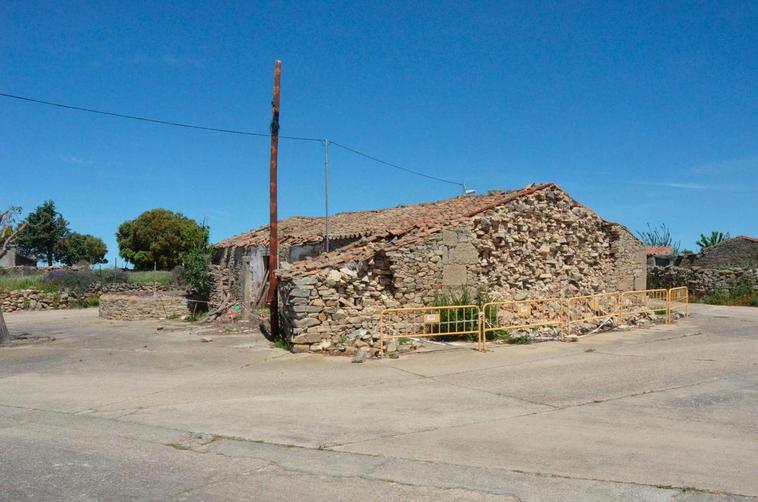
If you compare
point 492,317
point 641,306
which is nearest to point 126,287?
point 492,317

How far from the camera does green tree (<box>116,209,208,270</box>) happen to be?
52.8 metres

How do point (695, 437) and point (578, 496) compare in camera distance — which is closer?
point (578, 496)

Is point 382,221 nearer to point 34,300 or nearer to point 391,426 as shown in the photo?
point 391,426

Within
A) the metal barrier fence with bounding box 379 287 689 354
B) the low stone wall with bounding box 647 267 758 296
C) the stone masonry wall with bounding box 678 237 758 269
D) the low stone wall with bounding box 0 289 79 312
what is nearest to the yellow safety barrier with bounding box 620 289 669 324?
the metal barrier fence with bounding box 379 287 689 354

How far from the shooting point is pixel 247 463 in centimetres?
614

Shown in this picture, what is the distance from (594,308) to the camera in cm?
1720

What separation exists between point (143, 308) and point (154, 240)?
95.1 feet

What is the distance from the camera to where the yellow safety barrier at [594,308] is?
16.9 meters

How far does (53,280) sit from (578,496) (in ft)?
122

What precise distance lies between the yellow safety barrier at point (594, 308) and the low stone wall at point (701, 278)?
13228 millimetres

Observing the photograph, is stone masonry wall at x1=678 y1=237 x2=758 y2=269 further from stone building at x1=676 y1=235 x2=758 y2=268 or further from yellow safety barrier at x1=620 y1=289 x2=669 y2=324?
yellow safety barrier at x1=620 y1=289 x2=669 y2=324

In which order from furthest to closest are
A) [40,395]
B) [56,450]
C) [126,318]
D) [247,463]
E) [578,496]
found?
[126,318]
[40,395]
[56,450]
[247,463]
[578,496]

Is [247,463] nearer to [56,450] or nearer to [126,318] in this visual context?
[56,450]

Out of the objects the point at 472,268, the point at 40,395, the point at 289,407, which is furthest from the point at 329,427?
the point at 472,268
